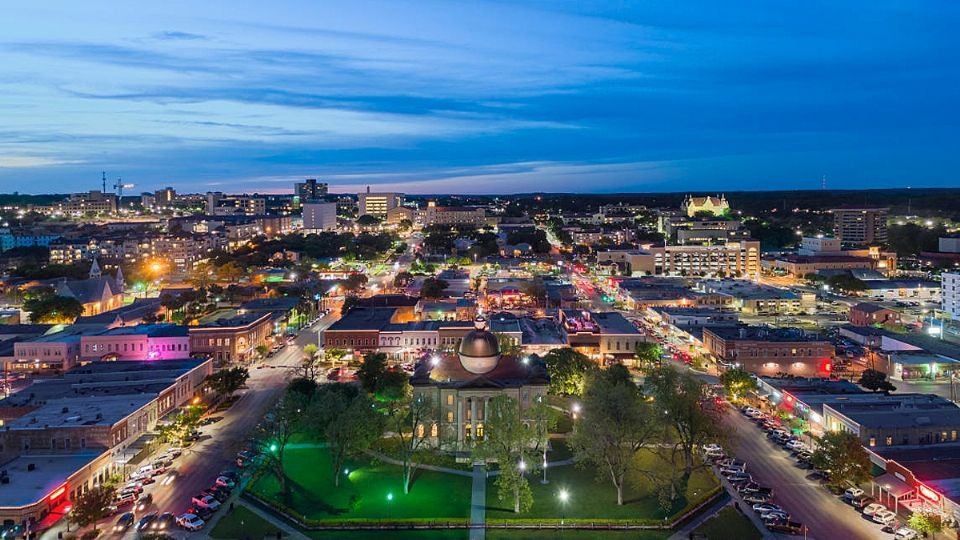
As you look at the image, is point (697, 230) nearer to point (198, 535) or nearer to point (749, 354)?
point (749, 354)

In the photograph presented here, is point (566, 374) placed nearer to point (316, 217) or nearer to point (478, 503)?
point (478, 503)

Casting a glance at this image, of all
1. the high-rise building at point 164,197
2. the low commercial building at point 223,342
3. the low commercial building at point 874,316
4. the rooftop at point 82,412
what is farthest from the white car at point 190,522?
the high-rise building at point 164,197

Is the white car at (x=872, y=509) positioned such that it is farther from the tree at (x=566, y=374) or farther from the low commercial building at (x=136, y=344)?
the low commercial building at (x=136, y=344)

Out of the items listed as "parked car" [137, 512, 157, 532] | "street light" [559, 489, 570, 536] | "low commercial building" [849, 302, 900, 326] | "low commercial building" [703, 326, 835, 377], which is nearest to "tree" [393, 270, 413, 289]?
"low commercial building" [703, 326, 835, 377]

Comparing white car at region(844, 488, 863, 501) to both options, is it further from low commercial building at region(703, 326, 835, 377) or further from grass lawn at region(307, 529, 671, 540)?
low commercial building at region(703, 326, 835, 377)

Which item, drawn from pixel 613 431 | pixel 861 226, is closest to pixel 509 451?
pixel 613 431

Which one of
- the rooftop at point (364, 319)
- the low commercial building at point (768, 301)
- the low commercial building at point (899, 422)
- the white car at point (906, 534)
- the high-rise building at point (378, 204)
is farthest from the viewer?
the high-rise building at point (378, 204)

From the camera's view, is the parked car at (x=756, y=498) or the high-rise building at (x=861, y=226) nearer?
the parked car at (x=756, y=498)
